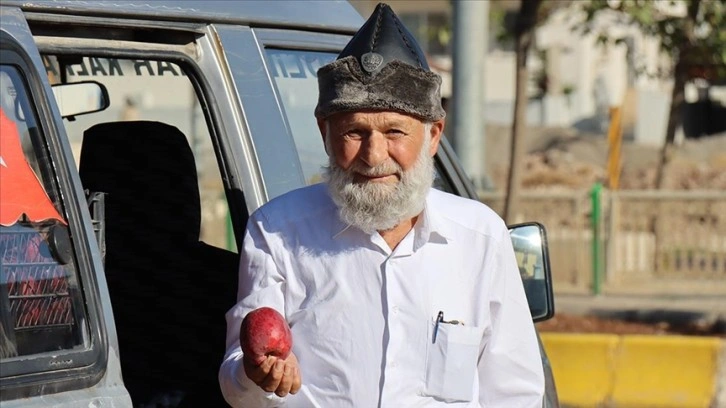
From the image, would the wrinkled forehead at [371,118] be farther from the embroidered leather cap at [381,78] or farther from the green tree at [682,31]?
the green tree at [682,31]

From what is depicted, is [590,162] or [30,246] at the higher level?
[590,162]

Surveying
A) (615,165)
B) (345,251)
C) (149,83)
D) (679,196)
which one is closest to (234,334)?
(345,251)

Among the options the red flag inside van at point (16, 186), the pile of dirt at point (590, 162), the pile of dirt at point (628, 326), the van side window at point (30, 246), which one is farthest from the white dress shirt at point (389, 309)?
the pile of dirt at point (590, 162)

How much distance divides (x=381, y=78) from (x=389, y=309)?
491 mm

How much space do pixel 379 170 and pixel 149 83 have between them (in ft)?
5.52

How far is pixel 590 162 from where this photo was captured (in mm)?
31109

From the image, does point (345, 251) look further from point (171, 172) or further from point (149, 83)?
point (149, 83)

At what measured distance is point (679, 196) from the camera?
13523mm

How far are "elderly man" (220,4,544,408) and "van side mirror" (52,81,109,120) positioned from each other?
109 cm

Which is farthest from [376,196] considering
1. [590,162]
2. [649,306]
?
A: [590,162]

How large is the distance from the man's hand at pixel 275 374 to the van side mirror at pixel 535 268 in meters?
1.26

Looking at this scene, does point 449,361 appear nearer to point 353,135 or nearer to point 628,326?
point 353,135

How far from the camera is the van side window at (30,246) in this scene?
260cm

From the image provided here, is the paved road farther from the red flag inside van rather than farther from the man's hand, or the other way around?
the red flag inside van
